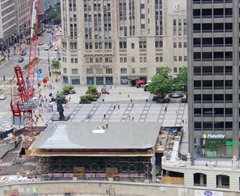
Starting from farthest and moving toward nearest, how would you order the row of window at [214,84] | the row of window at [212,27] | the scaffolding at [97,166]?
the scaffolding at [97,166] → the row of window at [214,84] → the row of window at [212,27]

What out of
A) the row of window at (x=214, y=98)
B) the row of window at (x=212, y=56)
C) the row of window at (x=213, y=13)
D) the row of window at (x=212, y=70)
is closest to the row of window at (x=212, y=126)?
the row of window at (x=214, y=98)

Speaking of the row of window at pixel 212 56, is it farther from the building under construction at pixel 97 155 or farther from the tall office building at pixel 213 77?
the building under construction at pixel 97 155

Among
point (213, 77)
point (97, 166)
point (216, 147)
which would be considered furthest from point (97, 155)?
point (213, 77)

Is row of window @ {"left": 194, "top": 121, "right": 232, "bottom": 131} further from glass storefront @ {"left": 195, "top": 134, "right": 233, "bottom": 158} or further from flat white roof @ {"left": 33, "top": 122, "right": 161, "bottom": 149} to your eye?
flat white roof @ {"left": 33, "top": 122, "right": 161, "bottom": 149}

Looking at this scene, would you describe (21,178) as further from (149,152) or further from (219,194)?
(219,194)

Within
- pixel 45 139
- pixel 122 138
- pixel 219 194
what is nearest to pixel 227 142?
pixel 219 194

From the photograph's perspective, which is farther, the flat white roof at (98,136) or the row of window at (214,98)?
the flat white roof at (98,136)

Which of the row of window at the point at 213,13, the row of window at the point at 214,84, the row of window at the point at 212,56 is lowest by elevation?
the row of window at the point at 214,84

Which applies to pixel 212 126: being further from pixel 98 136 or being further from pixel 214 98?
pixel 98 136
